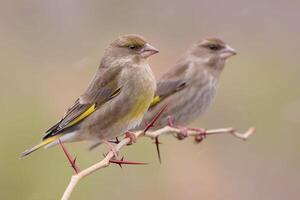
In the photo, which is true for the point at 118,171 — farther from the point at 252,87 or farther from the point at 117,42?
the point at 252,87

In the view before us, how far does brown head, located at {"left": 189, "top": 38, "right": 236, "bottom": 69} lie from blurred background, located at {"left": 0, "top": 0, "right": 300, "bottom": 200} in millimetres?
1263

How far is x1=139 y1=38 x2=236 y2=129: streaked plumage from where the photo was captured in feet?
24.4

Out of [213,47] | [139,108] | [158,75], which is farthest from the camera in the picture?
[158,75]

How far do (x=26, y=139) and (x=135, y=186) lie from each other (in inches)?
39.9

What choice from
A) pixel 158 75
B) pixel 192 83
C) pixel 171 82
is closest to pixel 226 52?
pixel 192 83

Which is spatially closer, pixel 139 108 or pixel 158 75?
pixel 139 108

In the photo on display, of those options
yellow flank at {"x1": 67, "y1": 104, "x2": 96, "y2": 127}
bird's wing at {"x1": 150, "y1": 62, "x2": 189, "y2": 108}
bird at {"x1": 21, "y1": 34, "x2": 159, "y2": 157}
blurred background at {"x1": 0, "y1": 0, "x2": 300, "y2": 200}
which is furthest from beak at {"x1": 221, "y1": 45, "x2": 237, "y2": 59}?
yellow flank at {"x1": 67, "y1": 104, "x2": 96, "y2": 127}

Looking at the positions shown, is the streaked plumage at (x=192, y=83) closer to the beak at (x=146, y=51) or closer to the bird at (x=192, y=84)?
the bird at (x=192, y=84)

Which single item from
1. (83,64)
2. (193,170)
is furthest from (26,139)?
(83,64)

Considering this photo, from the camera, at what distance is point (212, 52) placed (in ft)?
25.4

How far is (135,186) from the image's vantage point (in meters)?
8.59

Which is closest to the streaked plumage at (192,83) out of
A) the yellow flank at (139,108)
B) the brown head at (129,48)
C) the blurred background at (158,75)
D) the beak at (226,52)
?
the beak at (226,52)

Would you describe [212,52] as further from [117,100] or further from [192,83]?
[117,100]

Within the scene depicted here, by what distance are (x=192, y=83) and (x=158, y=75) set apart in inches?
143
